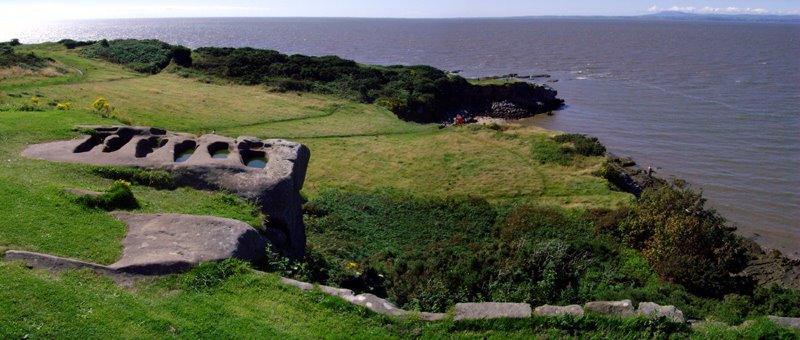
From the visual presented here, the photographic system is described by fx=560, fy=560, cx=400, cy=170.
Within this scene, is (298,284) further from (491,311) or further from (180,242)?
(491,311)

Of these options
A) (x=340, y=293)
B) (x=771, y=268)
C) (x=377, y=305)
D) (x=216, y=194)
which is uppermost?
(x=216, y=194)

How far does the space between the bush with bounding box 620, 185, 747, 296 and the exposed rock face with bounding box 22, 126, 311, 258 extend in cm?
1357

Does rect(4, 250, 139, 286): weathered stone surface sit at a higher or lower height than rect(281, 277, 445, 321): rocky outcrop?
higher

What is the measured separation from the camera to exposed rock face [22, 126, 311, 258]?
18453mm

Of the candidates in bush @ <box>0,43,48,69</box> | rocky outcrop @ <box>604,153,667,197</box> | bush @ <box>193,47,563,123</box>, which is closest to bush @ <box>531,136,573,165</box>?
rocky outcrop @ <box>604,153,667,197</box>

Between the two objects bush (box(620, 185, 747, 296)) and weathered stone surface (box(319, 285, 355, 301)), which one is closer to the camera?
weathered stone surface (box(319, 285, 355, 301))

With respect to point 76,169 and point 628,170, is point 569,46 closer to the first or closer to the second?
point 628,170

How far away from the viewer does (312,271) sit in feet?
50.5

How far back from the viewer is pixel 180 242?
13758mm

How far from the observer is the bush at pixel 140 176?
1886cm

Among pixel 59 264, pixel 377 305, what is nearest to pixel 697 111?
pixel 377 305

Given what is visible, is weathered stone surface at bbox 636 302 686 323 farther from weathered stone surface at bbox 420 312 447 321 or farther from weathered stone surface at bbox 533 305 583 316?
weathered stone surface at bbox 420 312 447 321

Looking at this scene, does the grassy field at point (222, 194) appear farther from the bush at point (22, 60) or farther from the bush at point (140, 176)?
the bush at point (22, 60)

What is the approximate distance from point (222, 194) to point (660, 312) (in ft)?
43.1
